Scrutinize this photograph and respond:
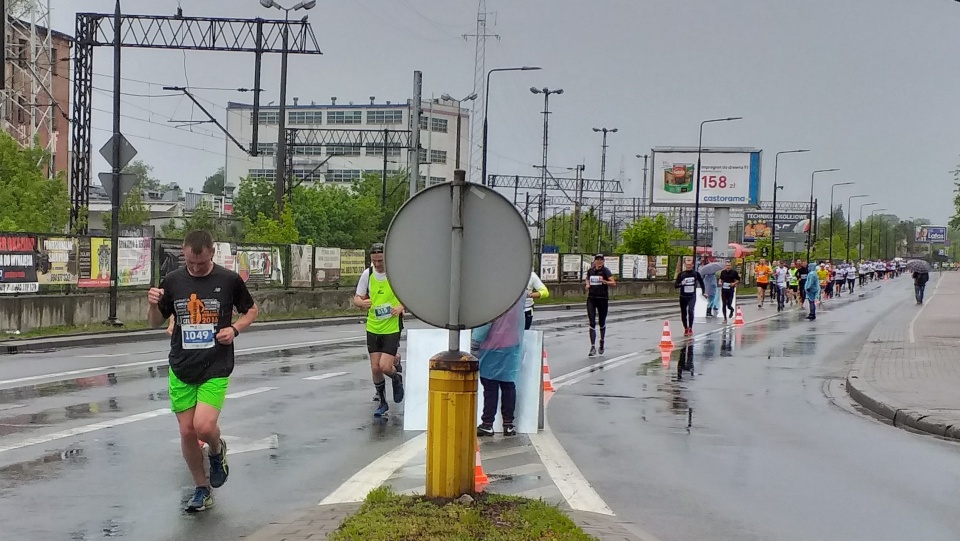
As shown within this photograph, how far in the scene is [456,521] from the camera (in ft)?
19.2

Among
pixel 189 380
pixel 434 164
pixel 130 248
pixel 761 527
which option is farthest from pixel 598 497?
pixel 434 164

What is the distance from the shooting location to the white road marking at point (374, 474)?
745cm

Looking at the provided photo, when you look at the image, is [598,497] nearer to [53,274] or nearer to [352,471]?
[352,471]

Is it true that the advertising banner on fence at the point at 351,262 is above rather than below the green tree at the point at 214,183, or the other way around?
below

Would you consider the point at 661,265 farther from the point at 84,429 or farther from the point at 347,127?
the point at 347,127

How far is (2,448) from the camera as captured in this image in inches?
360

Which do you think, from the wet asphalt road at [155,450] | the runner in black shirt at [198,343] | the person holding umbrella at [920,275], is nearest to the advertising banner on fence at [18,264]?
the wet asphalt road at [155,450]

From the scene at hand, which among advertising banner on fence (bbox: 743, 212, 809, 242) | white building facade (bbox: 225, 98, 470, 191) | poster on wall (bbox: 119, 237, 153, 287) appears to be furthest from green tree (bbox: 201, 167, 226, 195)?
poster on wall (bbox: 119, 237, 153, 287)

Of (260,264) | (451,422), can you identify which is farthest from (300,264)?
(451,422)

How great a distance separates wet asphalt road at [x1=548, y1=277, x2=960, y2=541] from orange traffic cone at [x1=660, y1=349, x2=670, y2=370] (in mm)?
713

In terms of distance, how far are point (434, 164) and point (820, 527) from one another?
122m

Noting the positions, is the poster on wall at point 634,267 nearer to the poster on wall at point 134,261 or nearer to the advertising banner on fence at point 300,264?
the advertising banner on fence at point 300,264

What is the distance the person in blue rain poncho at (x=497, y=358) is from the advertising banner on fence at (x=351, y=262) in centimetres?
2832

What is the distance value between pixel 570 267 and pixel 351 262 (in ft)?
61.8
